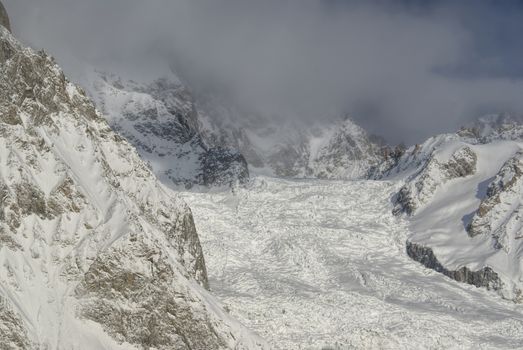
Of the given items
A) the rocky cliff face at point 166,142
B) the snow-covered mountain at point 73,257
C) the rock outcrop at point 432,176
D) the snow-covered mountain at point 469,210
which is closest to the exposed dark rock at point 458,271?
the snow-covered mountain at point 469,210

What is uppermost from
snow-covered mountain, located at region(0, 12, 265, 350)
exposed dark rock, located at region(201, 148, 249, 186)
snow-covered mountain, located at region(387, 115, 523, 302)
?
exposed dark rock, located at region(201, 148, 249, 186)

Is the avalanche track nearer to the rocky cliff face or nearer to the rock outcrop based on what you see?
the rock outcrop

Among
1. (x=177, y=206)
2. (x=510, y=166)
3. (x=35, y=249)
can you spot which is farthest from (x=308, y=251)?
(x=35, y=249)

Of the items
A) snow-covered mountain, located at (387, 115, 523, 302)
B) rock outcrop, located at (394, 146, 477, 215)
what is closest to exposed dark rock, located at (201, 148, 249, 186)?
rock outcrop, located at (394, 146, 477, 215)

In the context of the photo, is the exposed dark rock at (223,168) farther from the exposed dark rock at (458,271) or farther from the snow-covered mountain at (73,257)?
the snow-covered mountain at (73,257)

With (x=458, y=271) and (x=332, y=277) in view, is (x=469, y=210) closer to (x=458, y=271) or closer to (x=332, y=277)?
(x=458, y=271)

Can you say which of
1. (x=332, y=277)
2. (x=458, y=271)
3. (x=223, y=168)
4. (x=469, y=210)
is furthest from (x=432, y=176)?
(x=332, y=277)
